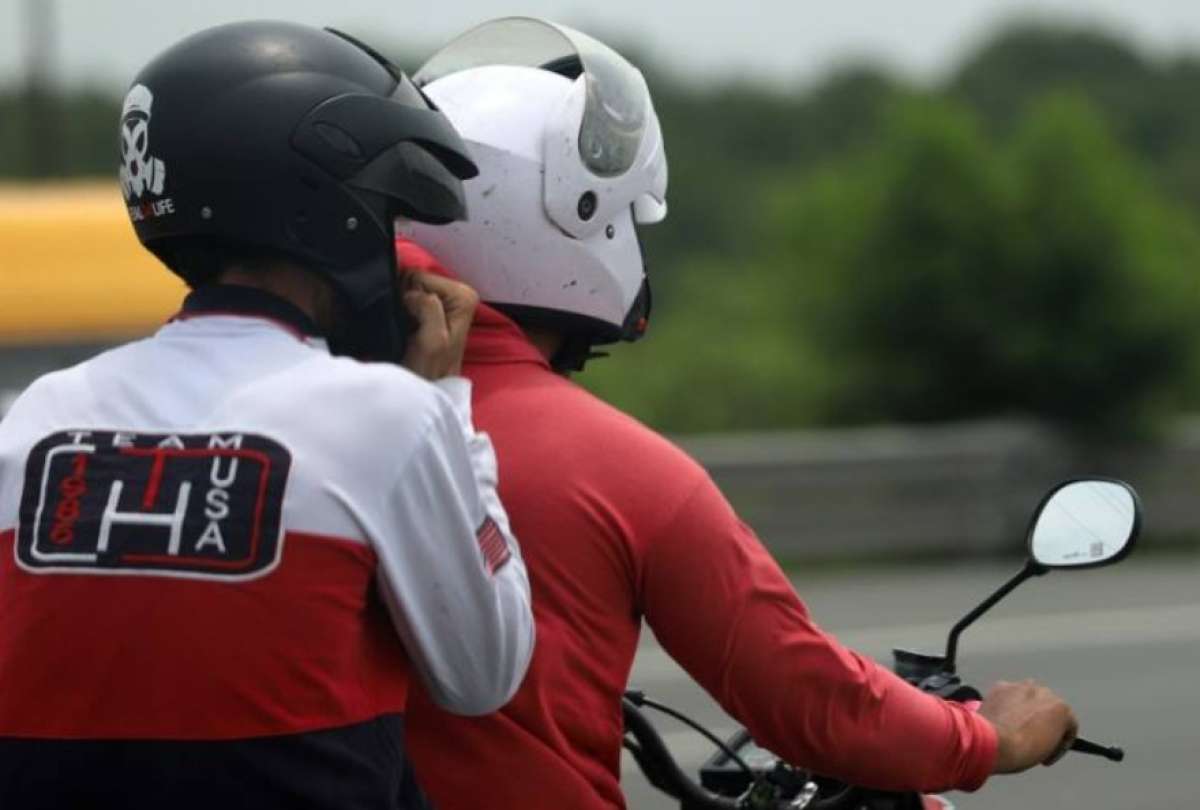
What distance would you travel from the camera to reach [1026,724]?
283 cm

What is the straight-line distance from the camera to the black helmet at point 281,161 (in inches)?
100

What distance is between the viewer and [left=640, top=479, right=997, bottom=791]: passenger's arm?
8.84 feet

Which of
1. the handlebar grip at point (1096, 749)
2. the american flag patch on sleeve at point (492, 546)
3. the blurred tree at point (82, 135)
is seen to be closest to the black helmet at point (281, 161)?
the american flag patch on sleeve at point (492, 546)

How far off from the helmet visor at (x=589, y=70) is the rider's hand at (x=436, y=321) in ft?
1.16

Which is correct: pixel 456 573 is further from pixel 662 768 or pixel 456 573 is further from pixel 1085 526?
pixel 1085 526

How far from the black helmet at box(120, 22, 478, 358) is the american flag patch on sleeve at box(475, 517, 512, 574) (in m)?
0.23

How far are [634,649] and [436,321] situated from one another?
1.31 feet

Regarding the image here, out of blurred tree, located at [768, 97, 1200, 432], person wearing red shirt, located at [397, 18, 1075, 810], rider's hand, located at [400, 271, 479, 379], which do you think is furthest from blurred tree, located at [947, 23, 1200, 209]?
rider's hand, located at [400, 271, 479, 379]

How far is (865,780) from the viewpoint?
275 cm

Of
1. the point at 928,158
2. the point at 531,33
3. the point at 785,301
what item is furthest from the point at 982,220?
the point at 531,33

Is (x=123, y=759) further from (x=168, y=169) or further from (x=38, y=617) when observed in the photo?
(x=168, y=169)

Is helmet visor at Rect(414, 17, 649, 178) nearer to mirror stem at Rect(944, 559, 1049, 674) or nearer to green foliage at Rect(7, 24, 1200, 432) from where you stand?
mirror stem at Rect(944, 559, 1049, 674)

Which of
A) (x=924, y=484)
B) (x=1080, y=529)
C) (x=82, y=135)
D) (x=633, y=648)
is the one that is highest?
(x=1080, y=529)

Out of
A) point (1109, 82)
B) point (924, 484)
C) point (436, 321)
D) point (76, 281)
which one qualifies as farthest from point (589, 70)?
point (1109, 82)
